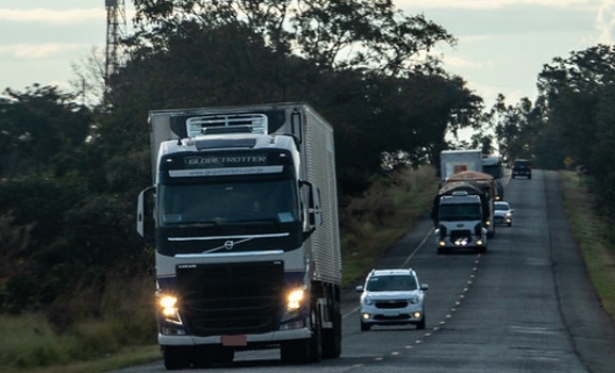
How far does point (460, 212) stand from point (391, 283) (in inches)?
1198

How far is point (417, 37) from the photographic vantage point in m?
68.2

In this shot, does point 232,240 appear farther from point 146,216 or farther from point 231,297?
point 146,216

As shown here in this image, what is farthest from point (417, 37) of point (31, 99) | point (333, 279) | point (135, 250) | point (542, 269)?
point (333, 279)

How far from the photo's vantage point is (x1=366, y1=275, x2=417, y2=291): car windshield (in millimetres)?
42406

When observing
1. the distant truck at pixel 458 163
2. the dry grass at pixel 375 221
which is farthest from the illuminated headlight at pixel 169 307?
the distant truck at pixel 458 163

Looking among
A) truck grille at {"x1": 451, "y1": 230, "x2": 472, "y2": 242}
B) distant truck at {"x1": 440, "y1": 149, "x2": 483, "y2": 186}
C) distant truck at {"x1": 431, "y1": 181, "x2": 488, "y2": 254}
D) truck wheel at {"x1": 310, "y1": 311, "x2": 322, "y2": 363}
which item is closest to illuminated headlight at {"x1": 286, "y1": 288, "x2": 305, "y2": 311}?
truck wheel at {"x1": 310, "y1": 311, "x2": 322, "y2": 363}

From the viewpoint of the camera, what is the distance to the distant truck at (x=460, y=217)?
238 ft

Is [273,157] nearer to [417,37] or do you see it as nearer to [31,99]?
[417,37]

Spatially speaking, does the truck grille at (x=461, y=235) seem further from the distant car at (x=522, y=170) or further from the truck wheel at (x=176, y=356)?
the distant car at (x=522, y=170)

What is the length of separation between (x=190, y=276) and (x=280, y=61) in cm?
4372

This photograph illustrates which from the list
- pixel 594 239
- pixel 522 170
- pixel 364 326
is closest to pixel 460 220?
pixel 594 239

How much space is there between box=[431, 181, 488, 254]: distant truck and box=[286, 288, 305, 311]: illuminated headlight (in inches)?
1958

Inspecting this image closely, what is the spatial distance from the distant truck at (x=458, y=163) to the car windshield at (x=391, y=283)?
4659 cm

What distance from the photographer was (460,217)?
72.7m
